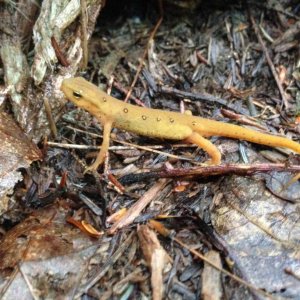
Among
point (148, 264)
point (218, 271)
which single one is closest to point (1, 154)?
point (148, 264)

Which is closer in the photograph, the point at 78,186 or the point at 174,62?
the point at 78,186

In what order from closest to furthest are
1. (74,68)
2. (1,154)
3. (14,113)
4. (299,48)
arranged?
(1,154)
(14,113)
(74,68)
(299,48)

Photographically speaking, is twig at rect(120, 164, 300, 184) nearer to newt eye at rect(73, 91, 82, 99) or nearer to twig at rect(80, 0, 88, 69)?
newt eye at rect(73, 91, 82, 99)

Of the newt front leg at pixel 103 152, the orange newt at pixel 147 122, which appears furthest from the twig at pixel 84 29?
the newt front leg at pixel 103 152

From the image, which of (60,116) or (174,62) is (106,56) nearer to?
(174,62)

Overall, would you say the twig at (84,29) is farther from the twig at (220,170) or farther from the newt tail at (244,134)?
the twig at (220,170)

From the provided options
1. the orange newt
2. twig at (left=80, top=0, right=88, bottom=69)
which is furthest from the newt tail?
twig at (left=80, top=0, right=88, bottom=69)

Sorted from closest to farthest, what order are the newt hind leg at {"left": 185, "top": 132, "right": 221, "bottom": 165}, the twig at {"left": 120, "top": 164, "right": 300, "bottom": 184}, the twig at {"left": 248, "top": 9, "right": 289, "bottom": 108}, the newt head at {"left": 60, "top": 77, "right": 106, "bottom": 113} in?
1. the twig at {"left": 120, "top": 164, "right": 300, "bottom": 184}
2. the newt hind leg at {"left": 185, "top": 132, "right": 221, "bottom": 165}
3. the newt head at {"left": 60, "top": 77, "right": 106, "bottom": 113}
4. the twig at {"left": 248, "top": 9, "right": 289, "bottom": 108}

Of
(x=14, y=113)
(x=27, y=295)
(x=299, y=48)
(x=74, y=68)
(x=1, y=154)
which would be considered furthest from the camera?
(x=299, y=48)
